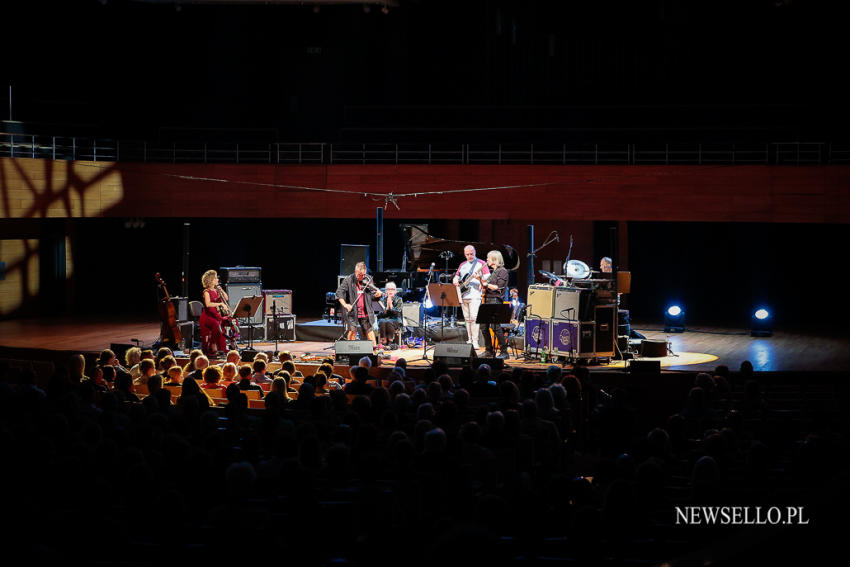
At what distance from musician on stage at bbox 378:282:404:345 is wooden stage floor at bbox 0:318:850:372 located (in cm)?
46

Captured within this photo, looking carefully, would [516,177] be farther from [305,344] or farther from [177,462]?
[177,462]

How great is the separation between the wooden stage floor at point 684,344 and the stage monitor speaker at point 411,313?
29.5 inches

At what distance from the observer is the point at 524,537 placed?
12.7 feet

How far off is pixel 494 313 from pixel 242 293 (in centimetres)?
543

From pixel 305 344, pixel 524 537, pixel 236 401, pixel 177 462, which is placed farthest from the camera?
pixel 305 344

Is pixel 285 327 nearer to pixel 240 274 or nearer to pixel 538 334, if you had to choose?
pixel 240 274

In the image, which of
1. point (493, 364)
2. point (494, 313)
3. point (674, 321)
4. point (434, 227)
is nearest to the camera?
point (493, 364)

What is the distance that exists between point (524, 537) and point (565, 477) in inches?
22.8

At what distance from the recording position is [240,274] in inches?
577

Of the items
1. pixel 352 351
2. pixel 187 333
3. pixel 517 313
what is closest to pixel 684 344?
pixel 517 313

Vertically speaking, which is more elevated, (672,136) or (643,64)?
(643,64)

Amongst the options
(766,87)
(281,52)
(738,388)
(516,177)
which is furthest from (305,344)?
(766,87)

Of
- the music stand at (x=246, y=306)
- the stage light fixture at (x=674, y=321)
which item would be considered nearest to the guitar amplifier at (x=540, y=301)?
the music stand at (x=246, y=306)

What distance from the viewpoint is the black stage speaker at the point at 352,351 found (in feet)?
34.3
